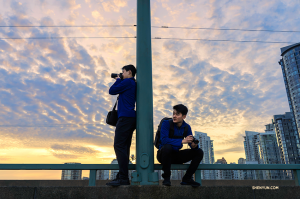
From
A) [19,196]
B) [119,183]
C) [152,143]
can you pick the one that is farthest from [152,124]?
[19,196]

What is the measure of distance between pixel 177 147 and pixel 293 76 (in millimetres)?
85373

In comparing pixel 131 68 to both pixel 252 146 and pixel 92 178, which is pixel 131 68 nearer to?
pixel 92 178

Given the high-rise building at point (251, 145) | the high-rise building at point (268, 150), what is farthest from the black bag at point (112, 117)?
the high-rise building at point (251, 145)

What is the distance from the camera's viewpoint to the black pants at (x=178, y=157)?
Result: 3.27m

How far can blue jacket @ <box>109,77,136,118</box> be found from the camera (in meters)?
3.57

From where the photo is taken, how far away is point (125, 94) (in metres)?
3.63

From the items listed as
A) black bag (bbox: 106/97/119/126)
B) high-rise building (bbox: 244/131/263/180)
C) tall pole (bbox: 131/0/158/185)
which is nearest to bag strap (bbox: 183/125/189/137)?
tall pole (bbox: 131/0/158/185)

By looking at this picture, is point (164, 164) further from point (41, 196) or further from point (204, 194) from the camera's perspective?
point (41, 196)

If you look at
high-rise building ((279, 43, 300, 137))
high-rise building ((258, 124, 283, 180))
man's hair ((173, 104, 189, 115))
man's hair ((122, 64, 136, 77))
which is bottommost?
man's hair ((173, 104, 189, 115))

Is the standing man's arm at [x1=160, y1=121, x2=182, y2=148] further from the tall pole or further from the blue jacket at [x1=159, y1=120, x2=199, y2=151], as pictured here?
the tall pole

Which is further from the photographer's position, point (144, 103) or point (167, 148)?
point (144, 103)

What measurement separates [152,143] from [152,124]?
11.7 inches

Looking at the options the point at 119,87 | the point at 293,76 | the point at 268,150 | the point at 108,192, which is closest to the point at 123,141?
the point at 108,192

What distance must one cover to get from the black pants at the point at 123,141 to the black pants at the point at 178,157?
0.53 metres
